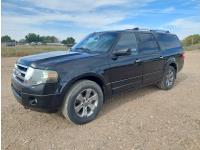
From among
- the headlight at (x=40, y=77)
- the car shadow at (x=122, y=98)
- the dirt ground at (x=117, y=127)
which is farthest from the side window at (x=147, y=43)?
the headlight at (x=40, y=77)

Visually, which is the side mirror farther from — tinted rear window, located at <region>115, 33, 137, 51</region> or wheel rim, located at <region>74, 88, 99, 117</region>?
wheel rim, located at <region>74, 88, 99, 117</region>

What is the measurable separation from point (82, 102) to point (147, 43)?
8.58 ft

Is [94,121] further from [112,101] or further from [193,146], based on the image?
[193,146]

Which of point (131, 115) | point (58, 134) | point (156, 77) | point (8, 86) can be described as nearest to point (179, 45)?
point (156, 77)

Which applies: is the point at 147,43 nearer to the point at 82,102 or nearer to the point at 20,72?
the point at 82,102

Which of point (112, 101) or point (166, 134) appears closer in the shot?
point (166, 134)

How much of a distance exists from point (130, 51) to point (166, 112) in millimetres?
1558

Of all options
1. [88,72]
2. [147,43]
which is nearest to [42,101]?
[88,72]

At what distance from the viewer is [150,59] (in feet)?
18.8

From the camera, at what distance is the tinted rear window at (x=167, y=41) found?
6466 millimetres

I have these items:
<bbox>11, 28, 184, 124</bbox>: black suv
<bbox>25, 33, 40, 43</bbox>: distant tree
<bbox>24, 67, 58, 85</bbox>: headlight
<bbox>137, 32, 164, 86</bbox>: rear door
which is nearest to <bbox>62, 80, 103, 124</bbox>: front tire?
<bbox>11, 28, 184, 124</bbox>: black suv

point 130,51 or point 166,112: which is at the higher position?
point 130,51

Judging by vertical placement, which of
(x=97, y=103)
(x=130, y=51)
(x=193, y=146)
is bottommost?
(x=193, y=146)

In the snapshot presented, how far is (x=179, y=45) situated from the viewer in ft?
24.3
